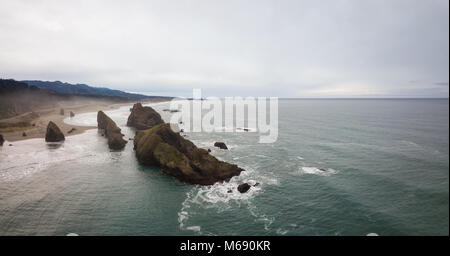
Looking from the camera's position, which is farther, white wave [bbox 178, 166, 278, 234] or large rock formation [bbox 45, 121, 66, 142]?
large rock formation [bbox 45, 121, 66, 142]

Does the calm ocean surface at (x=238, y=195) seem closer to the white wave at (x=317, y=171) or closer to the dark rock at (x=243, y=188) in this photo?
the white wave at (x=317, y=171)

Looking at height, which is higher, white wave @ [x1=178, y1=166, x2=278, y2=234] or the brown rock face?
Answer: the brown rock face
